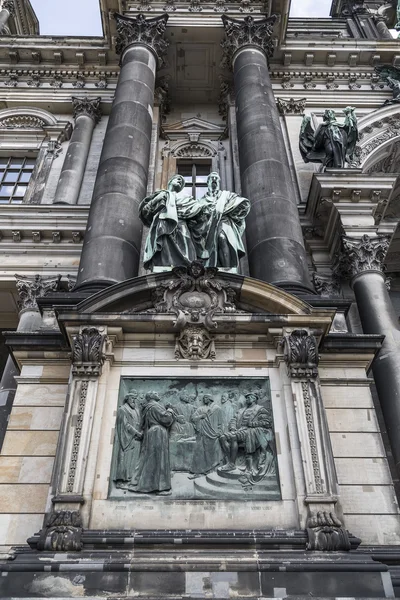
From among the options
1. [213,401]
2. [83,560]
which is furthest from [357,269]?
[83,560]

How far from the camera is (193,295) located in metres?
10.2

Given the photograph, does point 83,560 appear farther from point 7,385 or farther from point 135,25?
point 135,25

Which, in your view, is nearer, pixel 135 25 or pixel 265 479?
pixel 265 479

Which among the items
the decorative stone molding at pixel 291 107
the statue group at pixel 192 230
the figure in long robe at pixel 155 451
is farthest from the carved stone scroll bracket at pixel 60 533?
the decorative stone molding at pixel 291 107

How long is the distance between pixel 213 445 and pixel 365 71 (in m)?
19.7

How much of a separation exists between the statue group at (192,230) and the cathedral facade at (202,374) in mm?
42

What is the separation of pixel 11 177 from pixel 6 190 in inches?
30.4

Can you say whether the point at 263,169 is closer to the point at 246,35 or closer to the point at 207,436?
the point at 246,35

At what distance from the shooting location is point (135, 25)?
19219 millimetres

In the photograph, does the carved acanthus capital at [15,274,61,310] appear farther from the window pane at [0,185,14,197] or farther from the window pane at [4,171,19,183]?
the window pane at [4,171,19,183]

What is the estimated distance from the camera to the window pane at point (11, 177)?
63.9 ft

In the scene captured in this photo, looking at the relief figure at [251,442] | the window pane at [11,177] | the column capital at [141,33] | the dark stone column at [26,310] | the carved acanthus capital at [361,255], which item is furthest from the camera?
the window pane at [11,177]

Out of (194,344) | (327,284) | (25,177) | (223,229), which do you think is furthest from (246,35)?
(194,344)

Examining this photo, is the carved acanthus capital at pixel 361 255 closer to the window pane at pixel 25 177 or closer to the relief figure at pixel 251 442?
the relief figure at pixel 251 442
